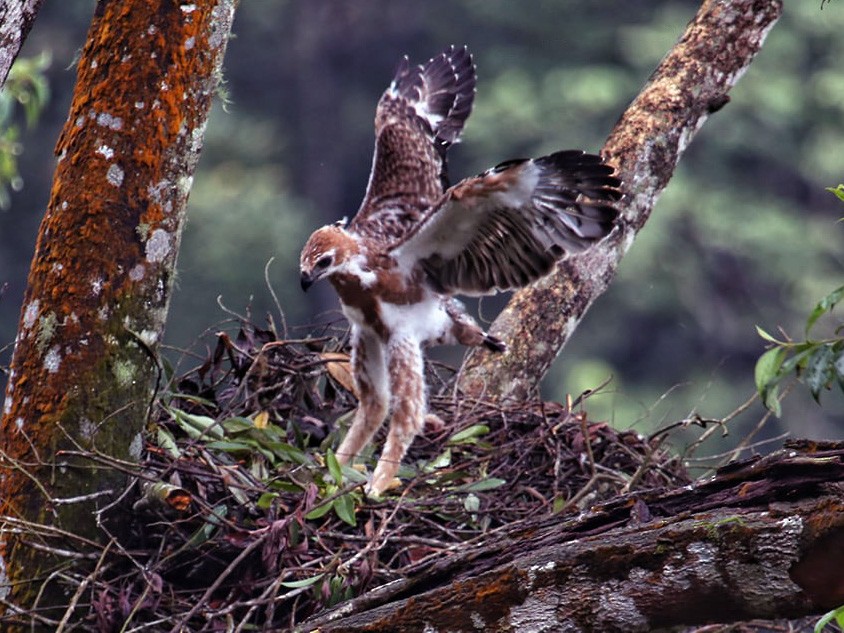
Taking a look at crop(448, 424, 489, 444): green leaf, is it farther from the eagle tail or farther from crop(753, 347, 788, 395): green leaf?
crop(753, 347, 788, 395): green leaf

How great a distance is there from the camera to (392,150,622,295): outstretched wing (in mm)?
4285

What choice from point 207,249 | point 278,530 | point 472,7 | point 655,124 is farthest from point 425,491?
point 472,7

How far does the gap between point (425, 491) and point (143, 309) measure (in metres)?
1.18

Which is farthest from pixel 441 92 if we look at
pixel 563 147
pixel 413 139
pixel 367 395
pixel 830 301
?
pixel 563 147

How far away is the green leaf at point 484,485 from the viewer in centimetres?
415

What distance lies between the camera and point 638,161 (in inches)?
208

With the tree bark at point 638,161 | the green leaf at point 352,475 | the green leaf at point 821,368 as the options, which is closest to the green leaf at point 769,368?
the green leaf at point 821,368

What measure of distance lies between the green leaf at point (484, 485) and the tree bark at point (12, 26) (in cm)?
182

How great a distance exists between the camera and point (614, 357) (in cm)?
2078

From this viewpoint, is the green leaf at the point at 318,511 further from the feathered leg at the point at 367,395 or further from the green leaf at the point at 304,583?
the feathered leg at the point at 367,395

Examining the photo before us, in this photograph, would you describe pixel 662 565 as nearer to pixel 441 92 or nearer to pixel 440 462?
pixel 440 462

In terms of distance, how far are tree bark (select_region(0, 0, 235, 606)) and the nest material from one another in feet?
0.58

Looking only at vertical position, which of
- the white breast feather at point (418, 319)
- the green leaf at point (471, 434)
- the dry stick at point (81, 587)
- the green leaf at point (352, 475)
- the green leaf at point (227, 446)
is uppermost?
the white breast feather at point (418, 319)

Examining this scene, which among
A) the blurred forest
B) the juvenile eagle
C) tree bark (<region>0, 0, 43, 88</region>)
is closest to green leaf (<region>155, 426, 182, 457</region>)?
the juvenile eagle
